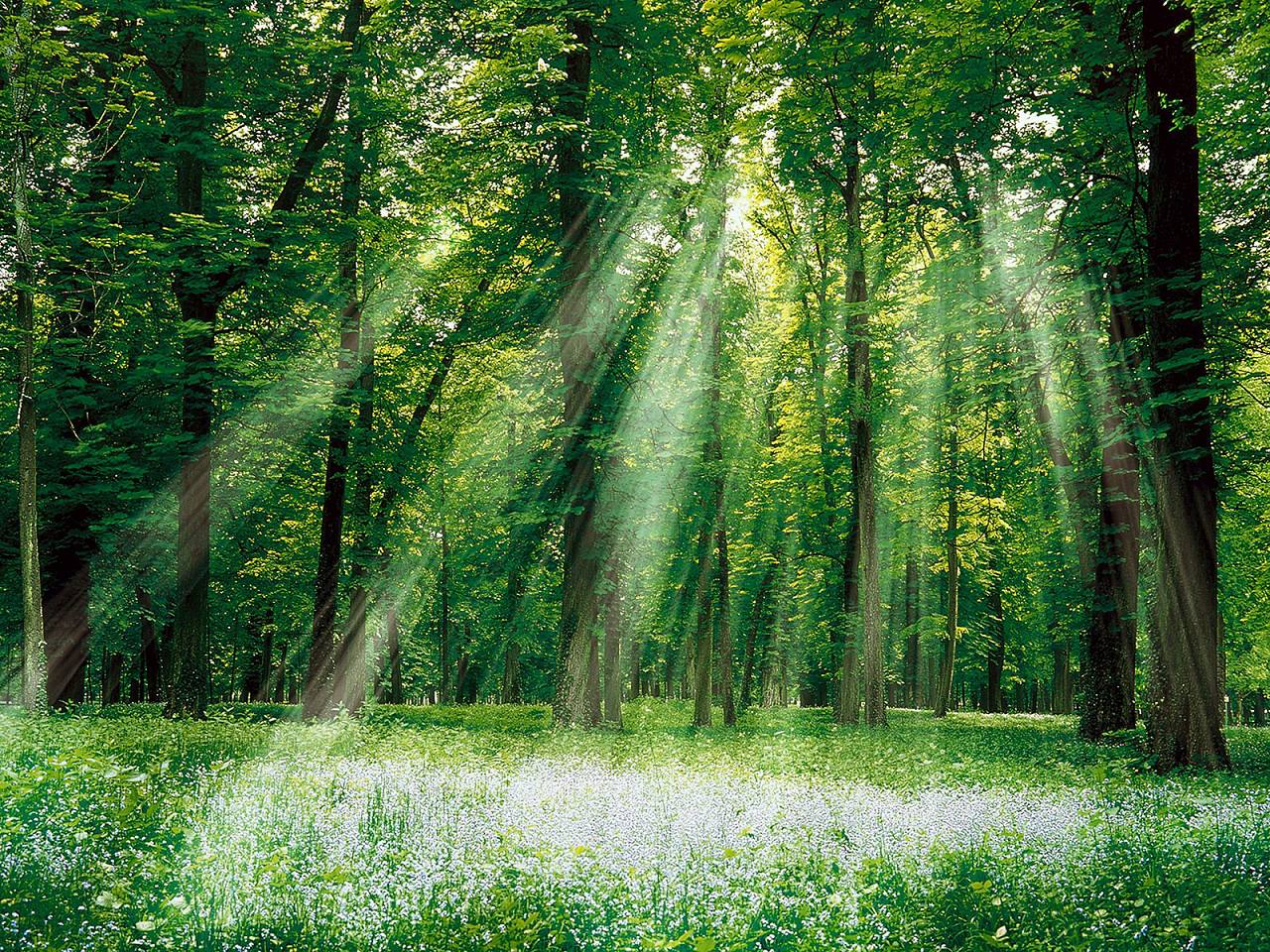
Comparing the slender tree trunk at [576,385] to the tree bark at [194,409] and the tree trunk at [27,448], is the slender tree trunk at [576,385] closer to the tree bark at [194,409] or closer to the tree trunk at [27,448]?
the tree bark at [194,409]

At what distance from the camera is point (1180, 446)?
10.9 meters

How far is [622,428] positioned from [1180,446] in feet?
28.3

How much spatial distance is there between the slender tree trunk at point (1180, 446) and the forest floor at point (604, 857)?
1.01 m

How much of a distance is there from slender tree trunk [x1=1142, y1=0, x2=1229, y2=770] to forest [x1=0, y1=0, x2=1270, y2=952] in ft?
0.20

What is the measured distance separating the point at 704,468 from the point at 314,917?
554 inches

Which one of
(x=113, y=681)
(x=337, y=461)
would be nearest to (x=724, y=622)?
(x=337, y=461)

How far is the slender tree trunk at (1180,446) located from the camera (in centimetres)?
1071

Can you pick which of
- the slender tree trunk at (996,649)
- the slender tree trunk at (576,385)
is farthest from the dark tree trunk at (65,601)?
the slender tree trunk at (996,649)

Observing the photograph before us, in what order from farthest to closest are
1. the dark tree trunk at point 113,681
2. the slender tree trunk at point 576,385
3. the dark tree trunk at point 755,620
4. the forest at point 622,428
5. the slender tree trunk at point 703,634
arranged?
the dark tree trunk at point 113,681 → the dark tree trunk at point 755,620 → the slender tree trunk at point 703,634 → the slender tree trunk at point 576,385 → the forest at point 622,428

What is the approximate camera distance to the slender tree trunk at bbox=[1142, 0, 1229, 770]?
10711mm

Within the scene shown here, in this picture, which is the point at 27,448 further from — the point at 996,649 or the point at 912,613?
the point at 996,649

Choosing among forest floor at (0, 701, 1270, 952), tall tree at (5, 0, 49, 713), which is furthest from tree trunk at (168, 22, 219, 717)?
forest floor at (0, 701, 1270, 952)

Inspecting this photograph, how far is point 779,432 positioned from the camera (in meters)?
32.4

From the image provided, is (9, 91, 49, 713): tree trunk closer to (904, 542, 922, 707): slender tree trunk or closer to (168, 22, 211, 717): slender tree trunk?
(168, 22, 211, 717): slender tree trunk
